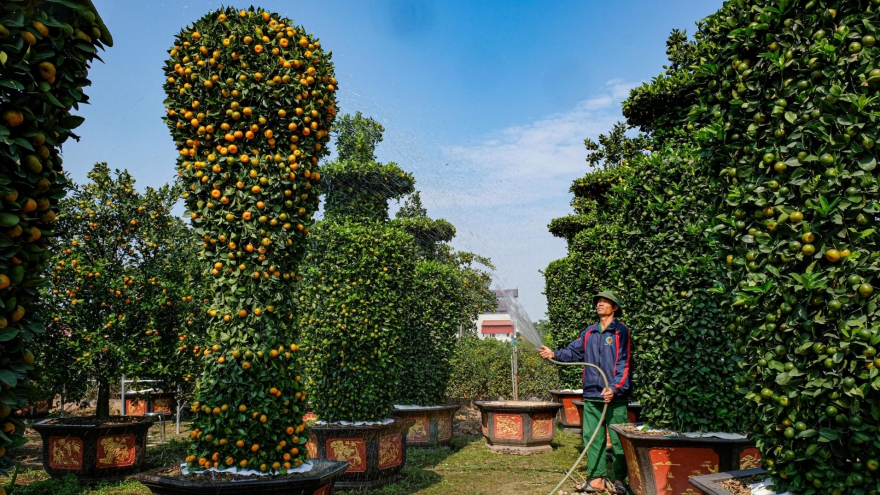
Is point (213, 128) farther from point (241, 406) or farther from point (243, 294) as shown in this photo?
point (241, 406)

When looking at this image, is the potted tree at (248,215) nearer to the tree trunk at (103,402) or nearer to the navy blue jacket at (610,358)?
the navy blue jacket at (610,358)

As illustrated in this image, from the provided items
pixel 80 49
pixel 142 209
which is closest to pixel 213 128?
pixel 80 49

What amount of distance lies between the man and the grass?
0.85 m

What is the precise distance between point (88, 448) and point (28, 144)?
8161 mm

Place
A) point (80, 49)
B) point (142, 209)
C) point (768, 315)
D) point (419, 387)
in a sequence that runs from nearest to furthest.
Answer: point (80, 49), point (768, 315), point (142, 209), point (419, 387)

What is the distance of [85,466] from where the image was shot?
8508 mm

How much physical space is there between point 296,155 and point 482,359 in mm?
15650

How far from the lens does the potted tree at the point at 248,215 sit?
464 centimetres

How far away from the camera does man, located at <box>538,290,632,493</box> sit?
6914 millimetres

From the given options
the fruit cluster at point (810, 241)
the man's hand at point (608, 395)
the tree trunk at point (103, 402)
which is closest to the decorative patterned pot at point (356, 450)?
the man's hand at point (608, 395)

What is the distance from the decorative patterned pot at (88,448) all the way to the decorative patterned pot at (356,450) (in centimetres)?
347

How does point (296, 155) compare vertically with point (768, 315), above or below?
above

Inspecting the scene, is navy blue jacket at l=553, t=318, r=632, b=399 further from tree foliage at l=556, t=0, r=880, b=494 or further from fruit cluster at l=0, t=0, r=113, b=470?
fruit cluster at l=0, t=0, r=113, b=470

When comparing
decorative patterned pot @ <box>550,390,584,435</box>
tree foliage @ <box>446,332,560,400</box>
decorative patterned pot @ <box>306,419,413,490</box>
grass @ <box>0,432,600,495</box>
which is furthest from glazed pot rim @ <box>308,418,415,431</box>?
tree foliage @ <box>446,332,560,400</box>
